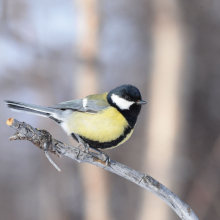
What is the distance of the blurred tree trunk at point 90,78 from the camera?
2230 millimetres

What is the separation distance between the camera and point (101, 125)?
0.90 metres

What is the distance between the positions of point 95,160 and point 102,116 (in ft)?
0.63

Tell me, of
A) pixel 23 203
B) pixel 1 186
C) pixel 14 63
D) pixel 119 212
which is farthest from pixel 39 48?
pixel 119 212

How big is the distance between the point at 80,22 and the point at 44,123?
3.69 ft

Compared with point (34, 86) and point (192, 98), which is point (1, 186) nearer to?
point (34, 86)

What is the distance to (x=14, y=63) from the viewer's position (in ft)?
6.93

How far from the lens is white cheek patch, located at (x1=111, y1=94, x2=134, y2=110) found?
0.94m

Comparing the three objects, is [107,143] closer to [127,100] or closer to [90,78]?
[127,100]

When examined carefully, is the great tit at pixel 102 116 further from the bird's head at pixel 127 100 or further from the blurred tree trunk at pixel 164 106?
the blurred tree trunk at pixel 164 106

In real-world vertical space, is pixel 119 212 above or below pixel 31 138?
below

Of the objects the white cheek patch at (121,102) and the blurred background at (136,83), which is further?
the blurred background at (136,83)

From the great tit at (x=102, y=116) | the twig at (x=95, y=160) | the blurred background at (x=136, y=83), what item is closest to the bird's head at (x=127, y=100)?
the great tit at (x=102, y=116)

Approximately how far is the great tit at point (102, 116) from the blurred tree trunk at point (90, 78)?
1210 mm

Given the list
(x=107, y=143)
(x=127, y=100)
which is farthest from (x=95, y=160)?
(x=127, y=100)
